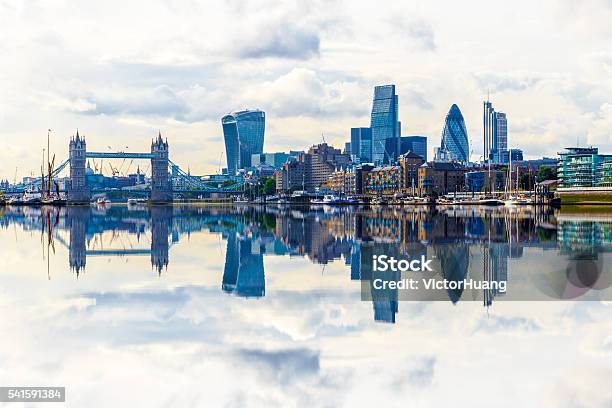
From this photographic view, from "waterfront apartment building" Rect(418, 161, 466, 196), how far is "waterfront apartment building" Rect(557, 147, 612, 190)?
1082 inches

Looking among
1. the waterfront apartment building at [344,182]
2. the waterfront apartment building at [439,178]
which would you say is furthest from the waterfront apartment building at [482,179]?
the waterfront apartment building at [344,182]

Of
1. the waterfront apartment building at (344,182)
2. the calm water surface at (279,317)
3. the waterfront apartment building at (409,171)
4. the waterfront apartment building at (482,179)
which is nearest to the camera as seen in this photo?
the calm water surface at (279,317)

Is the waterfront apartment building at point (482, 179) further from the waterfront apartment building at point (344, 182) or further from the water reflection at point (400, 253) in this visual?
the water reflection at point (400, 253)

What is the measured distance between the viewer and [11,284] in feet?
62.3

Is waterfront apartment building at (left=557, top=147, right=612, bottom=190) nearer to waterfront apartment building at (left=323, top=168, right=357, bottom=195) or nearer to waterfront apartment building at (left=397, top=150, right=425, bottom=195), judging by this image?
waterfront apartment building at (left=397, top=150, right=425, bottom=195)

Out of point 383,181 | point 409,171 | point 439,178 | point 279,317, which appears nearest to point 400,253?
point 279,317

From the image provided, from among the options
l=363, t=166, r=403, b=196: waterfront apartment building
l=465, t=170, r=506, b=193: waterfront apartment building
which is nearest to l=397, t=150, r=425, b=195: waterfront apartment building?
l=363, t=166, r=403, b=196: waterfront apartment building

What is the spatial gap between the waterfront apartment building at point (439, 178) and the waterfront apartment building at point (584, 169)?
27.5 metres

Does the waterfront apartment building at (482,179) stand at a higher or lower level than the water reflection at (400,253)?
higher

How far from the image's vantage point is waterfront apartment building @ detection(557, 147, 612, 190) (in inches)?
4796

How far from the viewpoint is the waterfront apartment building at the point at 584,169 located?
400 feet

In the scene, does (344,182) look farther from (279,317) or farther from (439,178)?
(279,317)

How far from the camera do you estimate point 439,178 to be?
160125 millimetres

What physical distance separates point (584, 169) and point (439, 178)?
37.7 m
